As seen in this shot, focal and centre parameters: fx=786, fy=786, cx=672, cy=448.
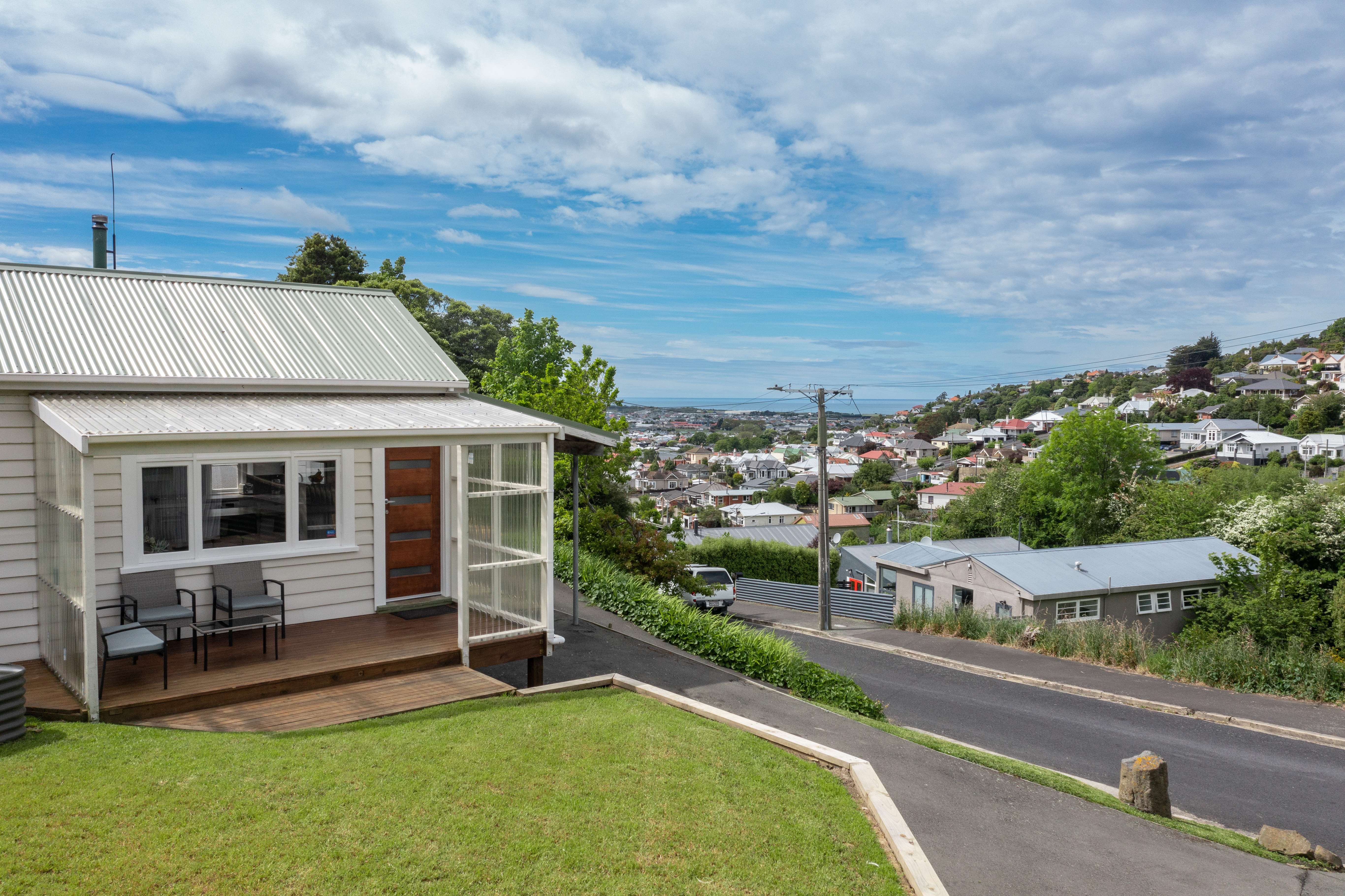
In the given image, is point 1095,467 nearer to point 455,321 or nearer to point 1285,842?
point 455,321

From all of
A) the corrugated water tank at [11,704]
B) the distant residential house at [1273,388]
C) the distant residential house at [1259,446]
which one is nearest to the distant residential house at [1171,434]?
the distant residential house at [1259,446]

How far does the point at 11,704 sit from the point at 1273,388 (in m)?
162

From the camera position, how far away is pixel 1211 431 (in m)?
103

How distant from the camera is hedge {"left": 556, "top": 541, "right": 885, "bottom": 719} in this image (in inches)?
431

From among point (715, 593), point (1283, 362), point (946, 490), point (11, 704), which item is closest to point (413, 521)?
point (11, 704)

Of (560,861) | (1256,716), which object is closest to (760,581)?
(1256,716)

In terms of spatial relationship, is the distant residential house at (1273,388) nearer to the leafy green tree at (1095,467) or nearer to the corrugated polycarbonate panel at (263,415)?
the leafy green tree at (1095,467)

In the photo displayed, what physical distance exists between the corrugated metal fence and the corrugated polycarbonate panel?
20.6 m

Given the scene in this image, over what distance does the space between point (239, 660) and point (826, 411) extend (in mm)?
19255

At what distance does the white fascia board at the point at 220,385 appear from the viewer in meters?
7.74

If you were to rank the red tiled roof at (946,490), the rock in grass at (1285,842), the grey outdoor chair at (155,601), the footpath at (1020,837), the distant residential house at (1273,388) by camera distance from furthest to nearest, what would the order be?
the distant residential house at (1273,388), the red tiled roof at (946,490), the grey outdoor chair at (155,601), the rock in grass at (1285,842), the footpath at (1020,837)

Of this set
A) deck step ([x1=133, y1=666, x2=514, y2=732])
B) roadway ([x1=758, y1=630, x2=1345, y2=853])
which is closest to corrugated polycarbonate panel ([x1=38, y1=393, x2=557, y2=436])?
deck step ([x1=133, y1=666, x2=514, y2=732])

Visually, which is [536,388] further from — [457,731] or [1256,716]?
[1256,716]

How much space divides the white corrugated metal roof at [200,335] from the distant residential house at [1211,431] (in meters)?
113
